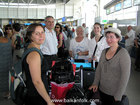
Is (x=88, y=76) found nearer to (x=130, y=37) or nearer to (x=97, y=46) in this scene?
(x=97, y=46)

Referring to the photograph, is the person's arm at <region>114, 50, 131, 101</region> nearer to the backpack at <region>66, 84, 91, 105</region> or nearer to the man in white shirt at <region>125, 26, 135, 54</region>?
the backpack at <region>66, 84, 91, 105</region>

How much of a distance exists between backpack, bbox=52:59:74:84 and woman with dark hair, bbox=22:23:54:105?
0.51 m

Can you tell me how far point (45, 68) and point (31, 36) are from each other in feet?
1.26

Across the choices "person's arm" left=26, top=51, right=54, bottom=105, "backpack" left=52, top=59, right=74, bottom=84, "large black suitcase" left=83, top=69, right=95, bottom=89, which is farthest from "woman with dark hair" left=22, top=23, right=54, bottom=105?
"large black suitcase" left=83, top=69, right=95, bottom=89

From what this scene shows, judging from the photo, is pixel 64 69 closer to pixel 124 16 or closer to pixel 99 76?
pixel 99 76

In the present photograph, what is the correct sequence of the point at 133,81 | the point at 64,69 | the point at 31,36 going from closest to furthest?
the point at 31,36
the point at 64,69
the point at 133,81

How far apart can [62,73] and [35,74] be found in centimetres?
73

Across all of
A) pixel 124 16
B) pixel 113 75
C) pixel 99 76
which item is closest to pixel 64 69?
pixel 99 76

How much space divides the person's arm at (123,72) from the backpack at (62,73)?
64 centimetres

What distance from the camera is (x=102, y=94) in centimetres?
208

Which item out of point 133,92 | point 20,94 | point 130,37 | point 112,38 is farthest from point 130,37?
point 20,94

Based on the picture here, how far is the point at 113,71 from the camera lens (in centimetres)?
190

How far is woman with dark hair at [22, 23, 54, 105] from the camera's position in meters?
1.36

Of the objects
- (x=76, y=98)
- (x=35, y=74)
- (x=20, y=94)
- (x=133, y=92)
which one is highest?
(x=35, y=74)
